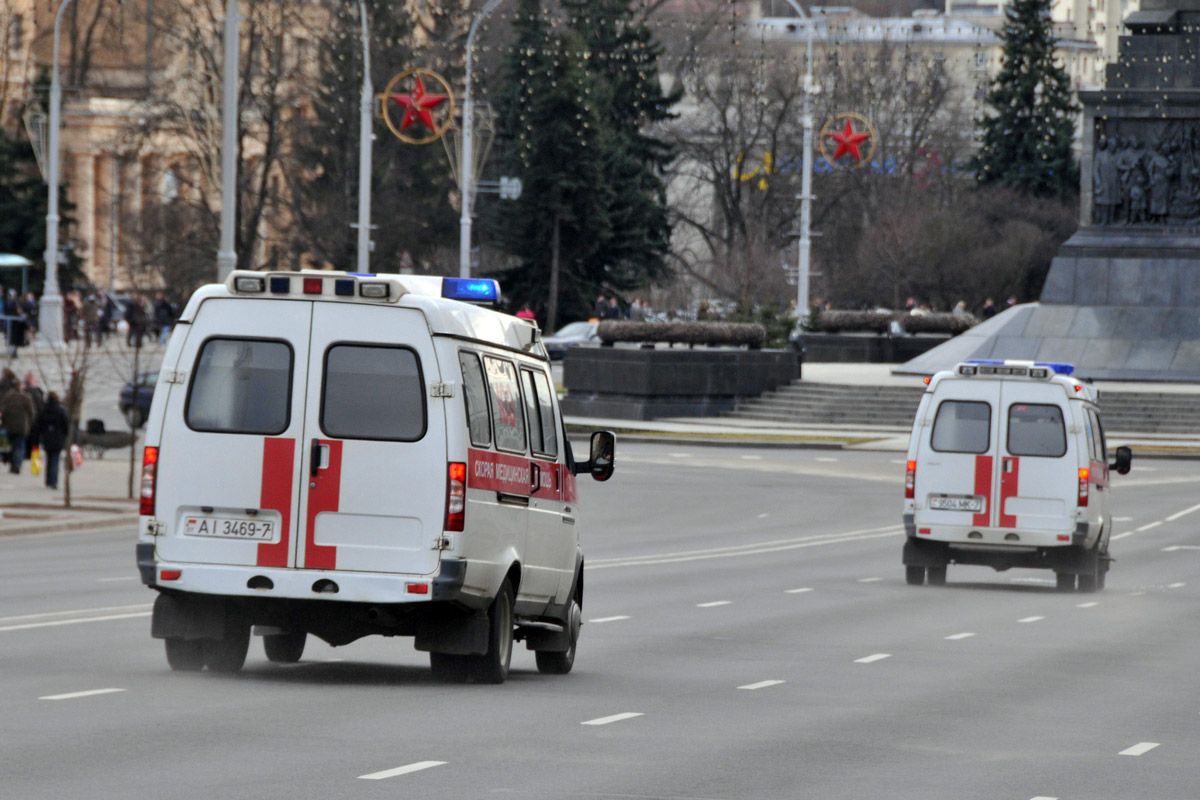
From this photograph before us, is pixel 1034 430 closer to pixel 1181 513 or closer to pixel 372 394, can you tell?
pixel 372 394

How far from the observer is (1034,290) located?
283 feet

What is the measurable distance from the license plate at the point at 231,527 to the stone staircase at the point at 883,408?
38076mm

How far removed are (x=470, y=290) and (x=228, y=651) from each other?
232 cm

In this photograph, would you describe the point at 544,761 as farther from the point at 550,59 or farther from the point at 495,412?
the point at 550,59

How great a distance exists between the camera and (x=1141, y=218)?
5312 cm

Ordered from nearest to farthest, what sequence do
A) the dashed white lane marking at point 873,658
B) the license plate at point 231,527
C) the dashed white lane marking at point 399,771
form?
the dashed white lane marking at point 399,771 < the license plate at point 231,527 < the dashed white lane marking at point 873,658

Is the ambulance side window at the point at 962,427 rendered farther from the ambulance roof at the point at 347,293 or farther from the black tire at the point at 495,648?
the ambulance roof at the point at 347,293

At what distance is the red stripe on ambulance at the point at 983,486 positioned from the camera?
22.5 metres

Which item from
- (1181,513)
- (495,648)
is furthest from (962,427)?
(1181,513)

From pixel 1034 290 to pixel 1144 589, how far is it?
64.6 meters

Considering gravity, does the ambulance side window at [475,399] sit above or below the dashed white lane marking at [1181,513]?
above

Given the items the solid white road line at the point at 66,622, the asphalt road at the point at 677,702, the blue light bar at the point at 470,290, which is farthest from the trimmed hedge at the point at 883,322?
the blue light bar at the point at 470,290

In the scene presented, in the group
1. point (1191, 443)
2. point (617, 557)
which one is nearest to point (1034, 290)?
point (1191, 443)

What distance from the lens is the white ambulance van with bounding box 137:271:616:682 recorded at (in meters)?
12.2
